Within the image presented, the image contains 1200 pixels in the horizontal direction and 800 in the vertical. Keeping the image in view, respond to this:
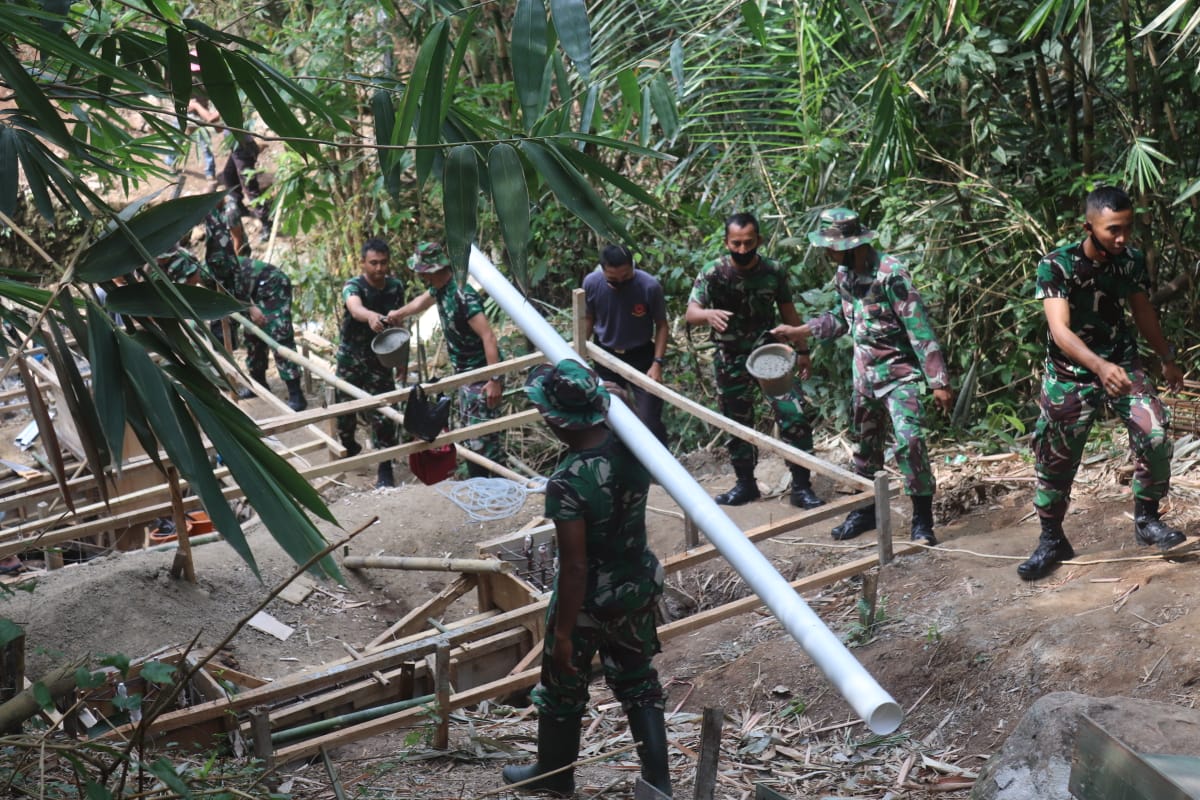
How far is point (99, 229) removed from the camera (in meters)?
2.92

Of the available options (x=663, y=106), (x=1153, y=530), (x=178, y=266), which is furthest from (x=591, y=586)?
(x=178, y=266)

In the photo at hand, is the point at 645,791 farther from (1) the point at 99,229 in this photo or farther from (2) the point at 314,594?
(2) the point at 314,594

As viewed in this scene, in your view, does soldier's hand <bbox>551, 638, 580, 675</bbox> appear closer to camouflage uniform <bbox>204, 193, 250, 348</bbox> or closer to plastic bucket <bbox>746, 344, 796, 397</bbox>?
plastic bucket <bbox>746, 344, 796, 397</bbox>

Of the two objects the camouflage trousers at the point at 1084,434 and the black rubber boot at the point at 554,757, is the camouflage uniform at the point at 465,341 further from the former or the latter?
the black rubber boot at the point at 554,757

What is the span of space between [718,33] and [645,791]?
6684 mm

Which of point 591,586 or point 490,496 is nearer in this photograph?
point 591,586

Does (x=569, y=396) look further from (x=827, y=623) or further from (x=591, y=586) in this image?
(x=827, y=623)

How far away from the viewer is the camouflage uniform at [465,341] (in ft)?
24.9

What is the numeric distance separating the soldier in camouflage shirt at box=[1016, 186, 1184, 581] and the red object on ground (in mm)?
3067

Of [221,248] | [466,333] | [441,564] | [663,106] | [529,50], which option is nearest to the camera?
[529,50]

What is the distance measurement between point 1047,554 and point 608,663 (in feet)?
8.18

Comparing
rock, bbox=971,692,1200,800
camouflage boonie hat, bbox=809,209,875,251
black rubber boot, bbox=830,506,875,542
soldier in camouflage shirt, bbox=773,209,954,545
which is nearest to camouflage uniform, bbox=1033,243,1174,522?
soldier in camouflage shirt, bbox=773,209,954,545

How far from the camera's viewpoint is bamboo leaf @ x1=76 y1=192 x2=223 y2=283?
266 centimetres

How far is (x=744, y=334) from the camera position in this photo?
23.0ft
